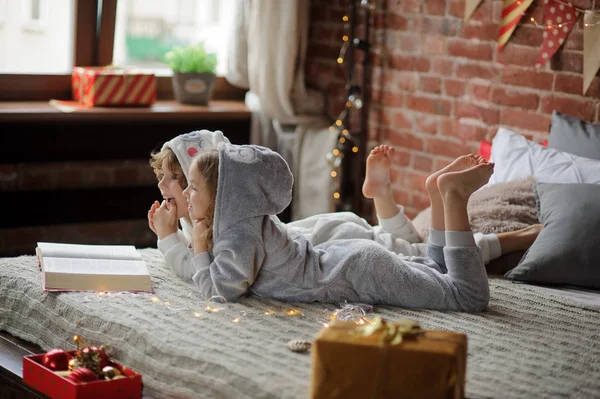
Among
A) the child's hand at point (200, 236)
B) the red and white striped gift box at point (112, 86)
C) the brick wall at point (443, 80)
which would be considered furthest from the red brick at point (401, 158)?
the child's hand at point (200, 236)

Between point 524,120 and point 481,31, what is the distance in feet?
1.26

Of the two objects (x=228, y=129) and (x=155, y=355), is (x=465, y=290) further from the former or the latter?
(x=228, y=129)

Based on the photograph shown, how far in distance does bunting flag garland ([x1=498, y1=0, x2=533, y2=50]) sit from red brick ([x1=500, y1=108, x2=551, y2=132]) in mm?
244

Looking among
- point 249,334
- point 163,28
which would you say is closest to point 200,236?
point 249,334

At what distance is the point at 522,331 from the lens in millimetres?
2215

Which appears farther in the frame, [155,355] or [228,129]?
[228,129]

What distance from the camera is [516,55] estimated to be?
339 centimetres

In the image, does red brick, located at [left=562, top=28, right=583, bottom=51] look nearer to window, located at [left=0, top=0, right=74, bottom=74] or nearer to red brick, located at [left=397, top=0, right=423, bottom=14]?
red brick, located at [left=397, top=0, right=423, bottom=14]

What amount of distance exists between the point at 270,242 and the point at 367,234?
49 cm

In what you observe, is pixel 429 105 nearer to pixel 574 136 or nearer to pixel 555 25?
pixel 555 25

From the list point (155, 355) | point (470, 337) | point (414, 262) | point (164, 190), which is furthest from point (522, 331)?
point (164, 190)

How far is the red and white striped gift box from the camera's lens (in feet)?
12.4

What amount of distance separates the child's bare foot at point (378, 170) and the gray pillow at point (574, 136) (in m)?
0.63

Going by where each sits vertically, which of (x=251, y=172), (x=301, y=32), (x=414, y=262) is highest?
(x=301, y=32)
